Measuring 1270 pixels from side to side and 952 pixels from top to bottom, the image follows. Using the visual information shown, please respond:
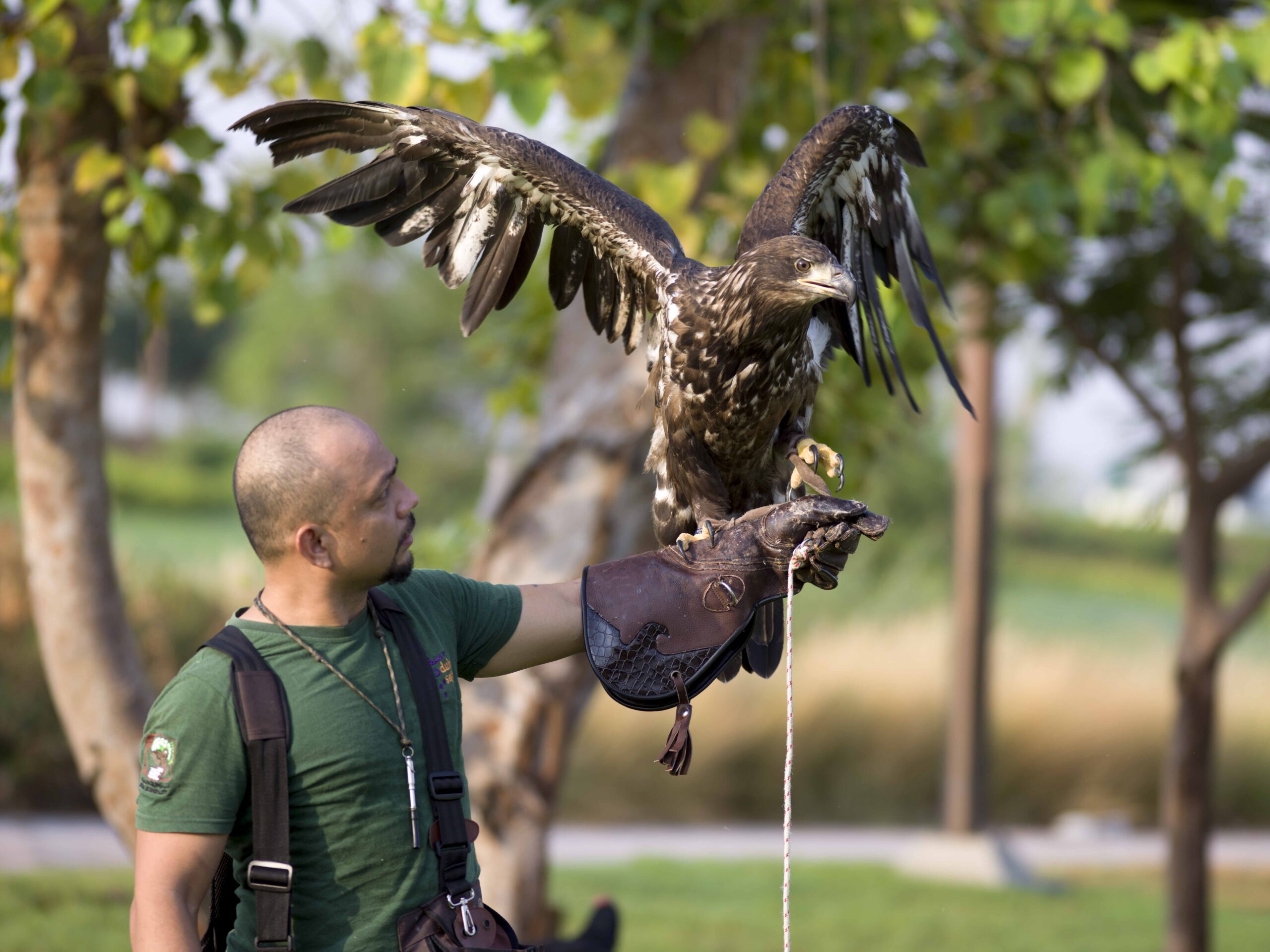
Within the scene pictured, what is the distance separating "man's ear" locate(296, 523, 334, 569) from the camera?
71.7 inches

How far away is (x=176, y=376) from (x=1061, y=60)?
31.1 metres

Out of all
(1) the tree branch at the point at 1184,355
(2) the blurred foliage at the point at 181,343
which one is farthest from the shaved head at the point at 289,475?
(2) the blurred foliage at the point at 181,343

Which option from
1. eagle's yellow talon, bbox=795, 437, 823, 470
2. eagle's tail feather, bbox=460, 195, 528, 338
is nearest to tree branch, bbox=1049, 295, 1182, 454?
eagle's yellow talon, bbox=795, 437, 823, 470

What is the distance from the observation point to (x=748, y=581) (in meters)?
2.21

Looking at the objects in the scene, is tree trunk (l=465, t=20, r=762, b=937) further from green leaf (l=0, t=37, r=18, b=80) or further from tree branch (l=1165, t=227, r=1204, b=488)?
tree branch (l=1165, t=227, r=1204, b=488)

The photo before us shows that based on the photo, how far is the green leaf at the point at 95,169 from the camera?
3217 mm

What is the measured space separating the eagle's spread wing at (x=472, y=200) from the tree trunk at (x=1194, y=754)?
3643mm

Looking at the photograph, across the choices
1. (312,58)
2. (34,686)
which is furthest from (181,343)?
(312,58)

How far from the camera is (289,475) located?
183 cm

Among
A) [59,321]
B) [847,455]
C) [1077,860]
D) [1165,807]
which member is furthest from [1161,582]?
[59,321]

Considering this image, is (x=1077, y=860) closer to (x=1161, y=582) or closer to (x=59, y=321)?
(x=59, y=321)

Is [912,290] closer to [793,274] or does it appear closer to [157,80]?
[793,274]

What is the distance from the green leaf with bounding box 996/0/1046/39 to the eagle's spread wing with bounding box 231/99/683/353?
1.37m

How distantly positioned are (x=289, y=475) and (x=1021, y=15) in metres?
2.53
